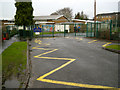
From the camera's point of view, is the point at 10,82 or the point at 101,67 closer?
the point at 10,82

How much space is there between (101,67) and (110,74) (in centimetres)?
93

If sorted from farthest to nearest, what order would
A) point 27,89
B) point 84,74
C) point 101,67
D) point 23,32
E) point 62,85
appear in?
point 23,32, point 101,67, point 84,74, point 62,85, point 27,89

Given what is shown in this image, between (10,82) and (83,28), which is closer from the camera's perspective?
(10,82)

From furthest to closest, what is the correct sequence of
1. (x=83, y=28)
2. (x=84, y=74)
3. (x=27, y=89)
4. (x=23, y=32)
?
(x=83, y=28) → (x=23, y=32) → (x=84, y=74) → (x=27, y=89)

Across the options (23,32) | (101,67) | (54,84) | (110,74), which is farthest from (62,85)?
(23,32)

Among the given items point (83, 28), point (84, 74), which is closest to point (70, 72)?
point (84, 74)

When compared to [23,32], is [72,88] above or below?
below

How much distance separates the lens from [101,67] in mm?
6328

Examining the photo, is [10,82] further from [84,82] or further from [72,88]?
[84,82]

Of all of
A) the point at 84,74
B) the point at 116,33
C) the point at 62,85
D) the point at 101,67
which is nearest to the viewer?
the point at 62,85

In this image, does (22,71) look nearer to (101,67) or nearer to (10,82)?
(10,82)

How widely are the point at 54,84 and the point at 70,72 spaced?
52.1 inches

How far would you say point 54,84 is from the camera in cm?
445

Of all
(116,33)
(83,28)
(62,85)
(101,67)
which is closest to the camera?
(62,85)
